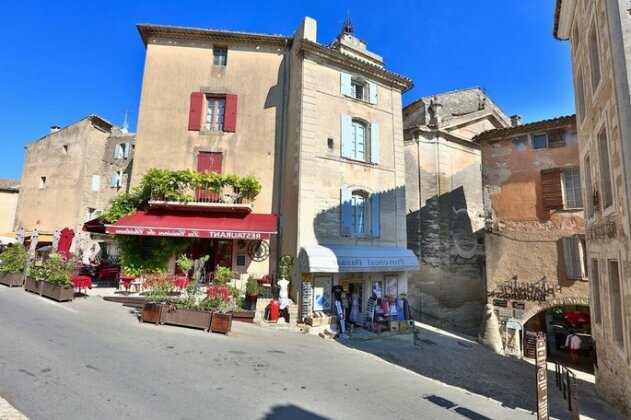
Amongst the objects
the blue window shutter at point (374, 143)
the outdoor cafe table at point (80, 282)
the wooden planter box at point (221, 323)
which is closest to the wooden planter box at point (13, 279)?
the outdoor cafe table at point (80, 282)

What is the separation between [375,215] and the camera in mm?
14797

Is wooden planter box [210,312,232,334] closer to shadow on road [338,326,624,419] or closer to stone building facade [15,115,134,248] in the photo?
shadow on road [338,326,624,419]

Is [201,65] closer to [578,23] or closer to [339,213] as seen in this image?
[339,213]

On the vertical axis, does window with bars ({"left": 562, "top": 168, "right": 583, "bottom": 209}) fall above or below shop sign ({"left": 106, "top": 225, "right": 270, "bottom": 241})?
above

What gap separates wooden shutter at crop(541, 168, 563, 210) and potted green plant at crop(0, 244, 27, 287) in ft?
72.5

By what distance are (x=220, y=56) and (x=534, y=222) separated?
16078mm

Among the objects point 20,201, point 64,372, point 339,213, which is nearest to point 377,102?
point 339,213

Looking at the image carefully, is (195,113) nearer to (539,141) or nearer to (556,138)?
(539,141)

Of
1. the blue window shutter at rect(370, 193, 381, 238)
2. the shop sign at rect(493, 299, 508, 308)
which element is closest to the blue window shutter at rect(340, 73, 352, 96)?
the blue window shutter at rect(370, 193, 381, 238)

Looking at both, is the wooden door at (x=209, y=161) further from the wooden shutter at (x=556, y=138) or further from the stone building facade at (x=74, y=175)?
the wooden shutter at (x=556, y=138)

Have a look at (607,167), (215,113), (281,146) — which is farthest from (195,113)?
(607,167)

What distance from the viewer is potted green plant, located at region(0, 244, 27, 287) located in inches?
535

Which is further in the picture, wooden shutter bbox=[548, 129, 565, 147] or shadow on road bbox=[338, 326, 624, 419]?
wooden shutter bbox=[548, 129, 565, 147]

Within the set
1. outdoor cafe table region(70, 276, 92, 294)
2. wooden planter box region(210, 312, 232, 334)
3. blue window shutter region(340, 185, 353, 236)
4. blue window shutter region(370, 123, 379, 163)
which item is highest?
blue window shutter region(370, 123, 379, 163)
